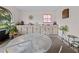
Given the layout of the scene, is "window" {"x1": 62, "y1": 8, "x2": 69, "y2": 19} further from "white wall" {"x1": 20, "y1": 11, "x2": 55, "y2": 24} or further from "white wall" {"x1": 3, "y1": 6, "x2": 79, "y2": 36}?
"white wall" {"x1": 20, "y1": 11, "x2": 55, "y2": 24}

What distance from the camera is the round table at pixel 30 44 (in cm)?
157

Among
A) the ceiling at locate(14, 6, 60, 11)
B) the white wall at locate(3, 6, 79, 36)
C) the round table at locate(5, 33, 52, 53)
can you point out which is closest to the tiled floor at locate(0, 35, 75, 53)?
the round table at locate(5, 33, 52, 53)

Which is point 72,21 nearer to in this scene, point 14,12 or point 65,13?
point 65,13

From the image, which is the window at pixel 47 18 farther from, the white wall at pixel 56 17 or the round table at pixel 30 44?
the round table at pixel 30 44

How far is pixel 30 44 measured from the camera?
161 centimetres

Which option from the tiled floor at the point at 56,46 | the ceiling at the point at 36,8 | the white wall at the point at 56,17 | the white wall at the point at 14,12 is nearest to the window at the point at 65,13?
the white wall at the point at 56,17

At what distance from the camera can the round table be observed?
5.15 feet

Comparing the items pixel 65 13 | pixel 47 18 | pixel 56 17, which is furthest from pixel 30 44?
pixel 65 13

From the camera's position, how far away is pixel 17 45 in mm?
1587
